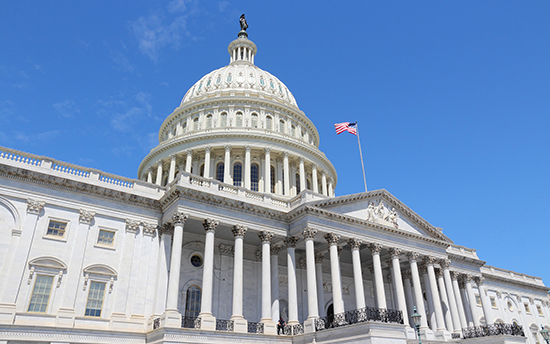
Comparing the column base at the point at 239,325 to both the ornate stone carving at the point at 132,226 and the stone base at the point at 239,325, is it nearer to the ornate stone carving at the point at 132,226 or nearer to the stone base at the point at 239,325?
the stone base at the point at 239,325

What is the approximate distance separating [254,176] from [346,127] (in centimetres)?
1258

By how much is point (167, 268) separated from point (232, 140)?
23629mm

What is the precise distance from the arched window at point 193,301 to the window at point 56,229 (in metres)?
9.69

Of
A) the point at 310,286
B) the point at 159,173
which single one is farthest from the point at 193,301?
the point at 159,173

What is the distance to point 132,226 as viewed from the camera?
30.2 m

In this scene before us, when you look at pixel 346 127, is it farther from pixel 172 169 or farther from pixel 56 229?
pixel 56 229

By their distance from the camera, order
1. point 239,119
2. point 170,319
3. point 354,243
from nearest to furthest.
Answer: point 170,319 → point 354,243 → point 239,119

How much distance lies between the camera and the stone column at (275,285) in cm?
3073

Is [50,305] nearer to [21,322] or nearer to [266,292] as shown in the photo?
[21,322]

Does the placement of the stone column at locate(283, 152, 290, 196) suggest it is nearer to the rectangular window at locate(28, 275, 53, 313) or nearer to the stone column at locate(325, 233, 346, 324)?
the stone column at locate(325, 233, 346, 324)

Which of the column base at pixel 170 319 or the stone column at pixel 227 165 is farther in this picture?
the stone column at pixel 227 165

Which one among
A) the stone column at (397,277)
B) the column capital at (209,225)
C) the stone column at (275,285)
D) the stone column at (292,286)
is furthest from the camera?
the stone column at (397,277)

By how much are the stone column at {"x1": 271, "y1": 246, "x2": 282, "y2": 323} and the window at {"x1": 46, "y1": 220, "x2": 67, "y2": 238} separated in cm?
1495

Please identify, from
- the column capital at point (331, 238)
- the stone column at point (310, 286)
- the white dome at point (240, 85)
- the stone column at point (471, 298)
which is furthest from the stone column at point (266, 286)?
the white dome at point (240, 85)
